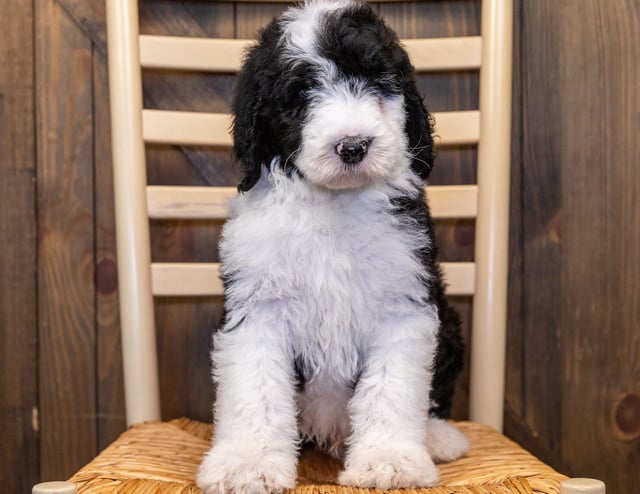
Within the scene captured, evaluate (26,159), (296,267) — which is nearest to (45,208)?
(26,159)

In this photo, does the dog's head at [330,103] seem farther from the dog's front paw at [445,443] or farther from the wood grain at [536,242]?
the wood grain at [536,242]

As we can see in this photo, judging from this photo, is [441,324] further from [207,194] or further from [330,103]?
[207,194]

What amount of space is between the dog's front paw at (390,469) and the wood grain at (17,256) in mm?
1029

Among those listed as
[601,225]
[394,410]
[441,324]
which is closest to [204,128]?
[441,324]

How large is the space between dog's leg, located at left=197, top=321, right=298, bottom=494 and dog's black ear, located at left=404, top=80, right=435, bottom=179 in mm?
367

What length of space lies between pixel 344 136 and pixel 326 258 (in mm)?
217

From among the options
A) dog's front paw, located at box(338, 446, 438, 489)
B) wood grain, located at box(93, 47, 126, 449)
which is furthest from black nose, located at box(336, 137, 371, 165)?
Answer: wood grain, located at box(93, 47, 126, 449)

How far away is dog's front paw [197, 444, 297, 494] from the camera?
3.63 feet

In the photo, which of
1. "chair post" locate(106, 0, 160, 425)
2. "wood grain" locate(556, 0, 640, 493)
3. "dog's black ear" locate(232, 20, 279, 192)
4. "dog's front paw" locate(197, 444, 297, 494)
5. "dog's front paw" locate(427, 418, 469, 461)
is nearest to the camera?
"dog's front paw" locate(197, 444, 297, 494)

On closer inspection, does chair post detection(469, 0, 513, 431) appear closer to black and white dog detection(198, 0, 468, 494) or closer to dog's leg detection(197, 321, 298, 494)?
black and white dog detection(198, 0, 468, 494)

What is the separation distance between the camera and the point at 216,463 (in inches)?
45.3

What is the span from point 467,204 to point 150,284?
0.69 metres

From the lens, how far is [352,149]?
3.70 feet

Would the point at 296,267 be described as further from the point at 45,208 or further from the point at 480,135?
the point at 45,208
